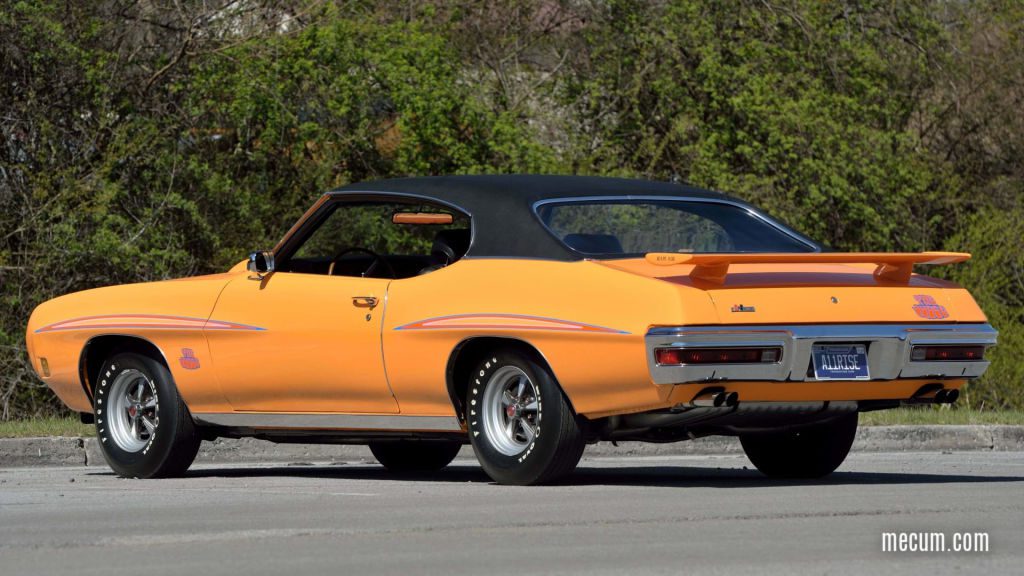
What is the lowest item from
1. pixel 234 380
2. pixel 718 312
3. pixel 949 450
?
pixel 949 450

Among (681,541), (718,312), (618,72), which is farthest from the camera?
(618,72)

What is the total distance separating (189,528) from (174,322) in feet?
9.81

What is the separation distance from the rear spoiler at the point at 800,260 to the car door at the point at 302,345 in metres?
1.61

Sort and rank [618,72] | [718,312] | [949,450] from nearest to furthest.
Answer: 1. [718,312]
2. [949,450]
3. [618,72]

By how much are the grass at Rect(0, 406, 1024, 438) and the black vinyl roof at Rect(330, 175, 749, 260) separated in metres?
3.56

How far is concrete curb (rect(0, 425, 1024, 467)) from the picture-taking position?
36.3 feet

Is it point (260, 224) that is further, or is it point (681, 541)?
point (260, 224)

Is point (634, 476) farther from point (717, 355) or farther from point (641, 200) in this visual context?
point (717, 355)

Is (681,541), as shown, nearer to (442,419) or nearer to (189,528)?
(189,528)

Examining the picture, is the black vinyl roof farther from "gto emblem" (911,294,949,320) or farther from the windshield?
"gto emblem" (911,294,949,320)

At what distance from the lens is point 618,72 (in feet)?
70.1

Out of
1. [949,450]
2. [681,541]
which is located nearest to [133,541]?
[681,541]

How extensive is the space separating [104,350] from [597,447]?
3.37 m

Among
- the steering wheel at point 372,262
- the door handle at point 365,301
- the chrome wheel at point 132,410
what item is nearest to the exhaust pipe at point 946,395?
the door handle at point 365,301
